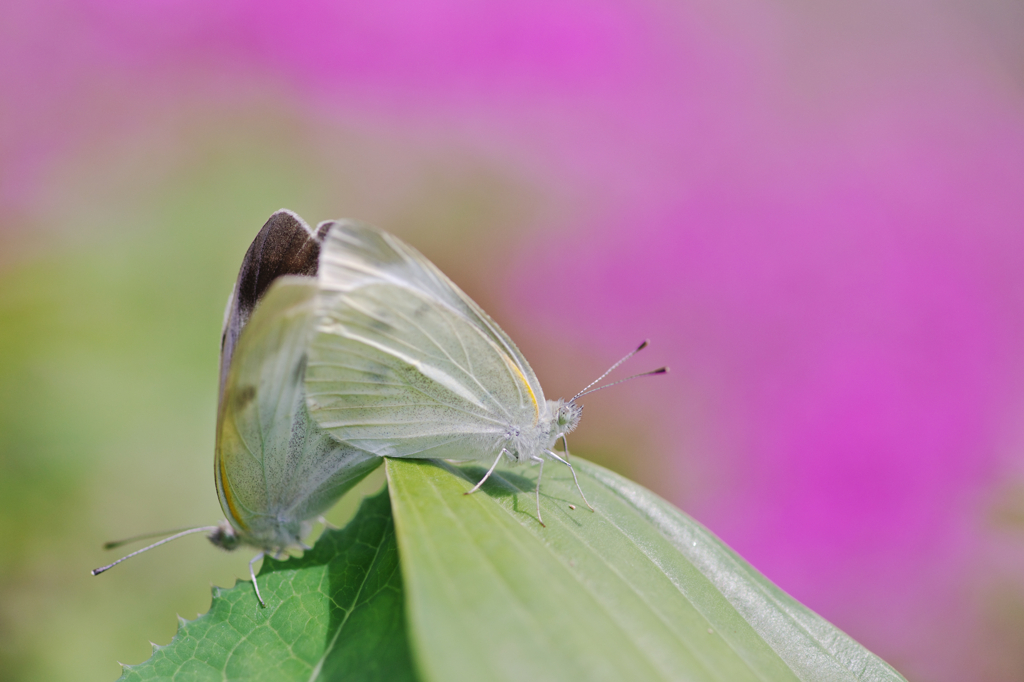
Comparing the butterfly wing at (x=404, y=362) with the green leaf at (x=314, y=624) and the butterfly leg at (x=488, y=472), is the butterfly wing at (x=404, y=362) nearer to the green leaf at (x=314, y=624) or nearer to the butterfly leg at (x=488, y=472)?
the butterfly leg at (x=488, y=472)

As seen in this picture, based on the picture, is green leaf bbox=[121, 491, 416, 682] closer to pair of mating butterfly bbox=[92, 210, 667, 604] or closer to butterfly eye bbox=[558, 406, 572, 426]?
pair of mating butterfly bbox=[92, 210, 667, 604]

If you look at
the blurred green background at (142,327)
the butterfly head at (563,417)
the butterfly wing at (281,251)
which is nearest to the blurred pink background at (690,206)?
the blurred green background at (142,327)

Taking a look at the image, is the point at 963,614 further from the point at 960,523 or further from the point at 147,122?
the point at 147,122

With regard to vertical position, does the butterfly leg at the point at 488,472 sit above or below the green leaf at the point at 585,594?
below

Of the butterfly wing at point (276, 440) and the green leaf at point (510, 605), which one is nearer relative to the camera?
the green leaf at point (510, 605)

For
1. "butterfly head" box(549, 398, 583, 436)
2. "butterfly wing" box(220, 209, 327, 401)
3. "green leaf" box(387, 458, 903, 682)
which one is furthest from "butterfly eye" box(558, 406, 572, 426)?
"butterfly wing" box(220, 209, 327, 401)

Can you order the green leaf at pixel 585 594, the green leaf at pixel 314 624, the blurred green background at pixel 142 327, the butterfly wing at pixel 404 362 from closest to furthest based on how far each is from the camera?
the green leaf at pixel 585 594, the green leaf at pixel 314 624, the butterfly wing at pixel 404 362, the blurred green background at pixel 142 327
